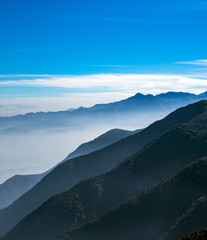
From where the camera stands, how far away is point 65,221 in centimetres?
10156

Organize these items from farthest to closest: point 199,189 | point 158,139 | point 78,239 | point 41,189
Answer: point 41,189
point 158,139
point 78,239
point 199,189

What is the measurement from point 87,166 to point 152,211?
88.5 meters

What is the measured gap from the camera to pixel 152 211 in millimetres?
76688

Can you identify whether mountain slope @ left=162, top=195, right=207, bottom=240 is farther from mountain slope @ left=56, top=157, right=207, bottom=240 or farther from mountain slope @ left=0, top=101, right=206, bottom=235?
mountain slope @ left=0, top=101, right=206, bottom=235

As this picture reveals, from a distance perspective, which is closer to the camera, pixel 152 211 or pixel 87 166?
pixel 152 211

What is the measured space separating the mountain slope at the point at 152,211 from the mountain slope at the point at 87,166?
7002 cm

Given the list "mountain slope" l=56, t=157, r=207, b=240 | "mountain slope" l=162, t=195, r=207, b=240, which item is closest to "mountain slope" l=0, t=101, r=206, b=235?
"mountain slope" l=56, t=157, r=207, b=240

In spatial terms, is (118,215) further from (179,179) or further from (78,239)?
(179,179)

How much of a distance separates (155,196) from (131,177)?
30228mm

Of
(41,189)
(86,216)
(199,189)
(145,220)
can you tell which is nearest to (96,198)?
(86,216)

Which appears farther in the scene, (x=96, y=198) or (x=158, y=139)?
(x=158, y=139)

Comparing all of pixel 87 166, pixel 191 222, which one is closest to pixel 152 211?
pixel 191 222

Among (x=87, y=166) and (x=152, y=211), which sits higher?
(x=87, y=166)

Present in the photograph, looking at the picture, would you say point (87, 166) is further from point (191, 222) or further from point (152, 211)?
point (191, 222)
